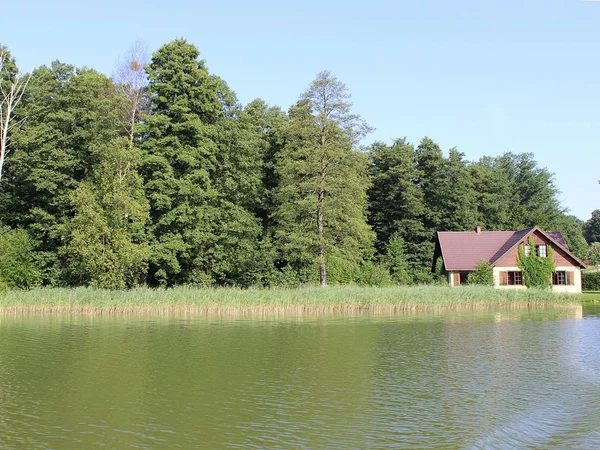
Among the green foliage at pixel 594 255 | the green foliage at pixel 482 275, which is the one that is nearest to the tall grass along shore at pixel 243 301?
the green foliage at pixel 482 275

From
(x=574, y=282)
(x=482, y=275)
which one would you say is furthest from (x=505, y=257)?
(x=574, y=282)

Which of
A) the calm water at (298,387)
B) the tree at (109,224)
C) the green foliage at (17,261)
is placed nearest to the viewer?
the calm water at (298,387)

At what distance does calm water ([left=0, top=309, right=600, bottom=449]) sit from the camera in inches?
403

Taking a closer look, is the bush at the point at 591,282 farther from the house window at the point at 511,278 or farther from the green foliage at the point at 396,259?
the green foliage at the point at 396,259

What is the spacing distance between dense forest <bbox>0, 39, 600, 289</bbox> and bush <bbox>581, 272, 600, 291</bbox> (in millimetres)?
20329

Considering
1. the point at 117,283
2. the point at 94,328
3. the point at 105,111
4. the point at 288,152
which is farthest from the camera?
the point at 288,152

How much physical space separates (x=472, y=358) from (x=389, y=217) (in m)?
43.3

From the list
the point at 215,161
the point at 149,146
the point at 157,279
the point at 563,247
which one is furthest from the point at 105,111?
the point at 563,247

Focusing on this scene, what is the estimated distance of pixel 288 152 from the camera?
45.9m

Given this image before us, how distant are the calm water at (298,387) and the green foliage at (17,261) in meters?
15.9

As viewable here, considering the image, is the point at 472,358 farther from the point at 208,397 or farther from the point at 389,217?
the point at 389,217

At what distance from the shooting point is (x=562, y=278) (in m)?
49.4

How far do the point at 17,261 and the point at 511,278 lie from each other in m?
36.8

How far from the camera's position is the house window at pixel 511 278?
158 feet
